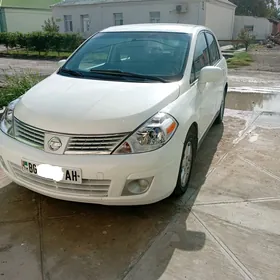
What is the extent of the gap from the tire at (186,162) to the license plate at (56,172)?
998 millimetres

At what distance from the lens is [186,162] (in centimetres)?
327

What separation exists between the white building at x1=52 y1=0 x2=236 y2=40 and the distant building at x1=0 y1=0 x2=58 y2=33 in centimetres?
799

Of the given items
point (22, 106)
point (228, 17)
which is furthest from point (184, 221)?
point (228, 17)

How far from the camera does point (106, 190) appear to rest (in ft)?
8.50

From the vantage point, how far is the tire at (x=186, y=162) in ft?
10.1

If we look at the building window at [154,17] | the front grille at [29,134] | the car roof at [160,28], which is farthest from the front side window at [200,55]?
the building window at [154,17]

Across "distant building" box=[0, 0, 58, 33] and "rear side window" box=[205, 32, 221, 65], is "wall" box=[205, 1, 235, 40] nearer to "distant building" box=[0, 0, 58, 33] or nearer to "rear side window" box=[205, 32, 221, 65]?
"rear side window" box=[205, 32, 221, 65]

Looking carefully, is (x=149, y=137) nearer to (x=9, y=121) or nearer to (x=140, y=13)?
(x=9, y=121)

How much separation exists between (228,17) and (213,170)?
90.8ft

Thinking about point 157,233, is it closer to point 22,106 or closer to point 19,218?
point 19,218

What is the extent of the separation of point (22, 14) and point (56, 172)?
37222 mm

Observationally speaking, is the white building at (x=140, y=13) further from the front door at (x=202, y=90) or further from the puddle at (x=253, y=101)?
the front door at (x=202, y=90)

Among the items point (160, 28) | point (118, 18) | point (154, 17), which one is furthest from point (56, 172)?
point (118, 18)

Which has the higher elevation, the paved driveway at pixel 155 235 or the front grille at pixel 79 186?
the front grille at pixel 79 186
